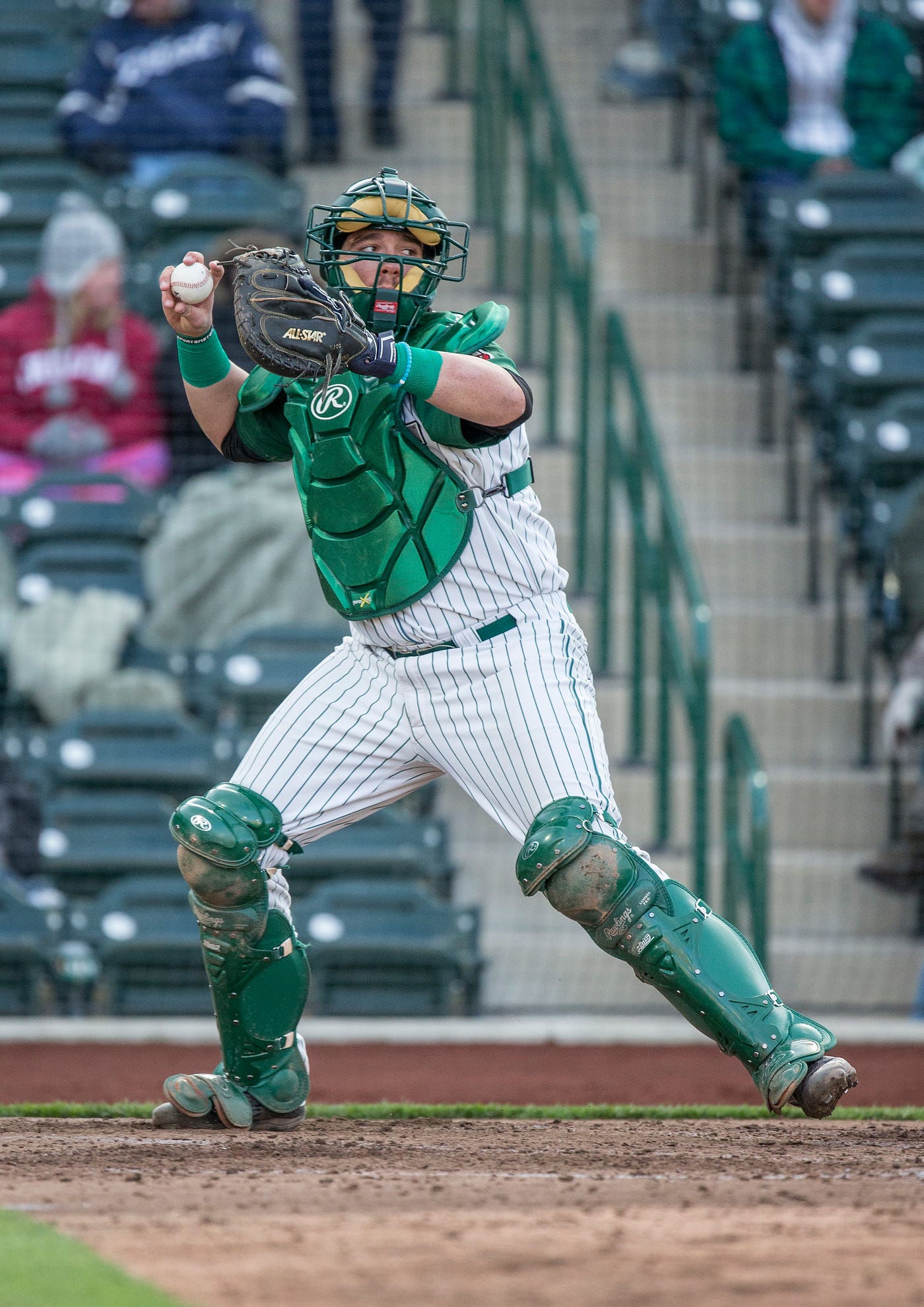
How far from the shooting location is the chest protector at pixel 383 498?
3.83m

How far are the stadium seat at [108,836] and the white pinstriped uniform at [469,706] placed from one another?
9.49 ft

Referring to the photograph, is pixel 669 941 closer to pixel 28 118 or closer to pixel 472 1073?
pixel 472 1073

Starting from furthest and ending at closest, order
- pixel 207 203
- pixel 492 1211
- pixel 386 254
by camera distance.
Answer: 1. pixel 207 203
2. pixel 386 254
3. pixel 492 1211

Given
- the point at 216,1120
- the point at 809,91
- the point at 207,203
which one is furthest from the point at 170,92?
the point at 216,1120

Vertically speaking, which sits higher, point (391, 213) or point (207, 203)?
point (207, 203)

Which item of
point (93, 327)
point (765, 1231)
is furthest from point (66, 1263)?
point (93, 327)

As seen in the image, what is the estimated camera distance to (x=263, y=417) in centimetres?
410

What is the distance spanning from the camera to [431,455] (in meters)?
3.86

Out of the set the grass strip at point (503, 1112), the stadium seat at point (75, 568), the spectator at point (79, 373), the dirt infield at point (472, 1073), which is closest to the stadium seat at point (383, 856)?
the dirt infield at point (472, 1073)

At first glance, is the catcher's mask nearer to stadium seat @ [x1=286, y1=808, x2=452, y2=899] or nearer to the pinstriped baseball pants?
the pinstriped baseball pants

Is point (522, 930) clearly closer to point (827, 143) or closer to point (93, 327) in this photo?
point (93, 327)

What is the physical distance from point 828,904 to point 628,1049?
1.26 meters

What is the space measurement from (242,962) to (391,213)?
152cm

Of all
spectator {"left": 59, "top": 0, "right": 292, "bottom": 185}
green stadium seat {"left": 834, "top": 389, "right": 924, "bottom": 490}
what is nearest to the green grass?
green stadium seat {"left": 834, "top": 389, "right": 924, "bottom": 490}
